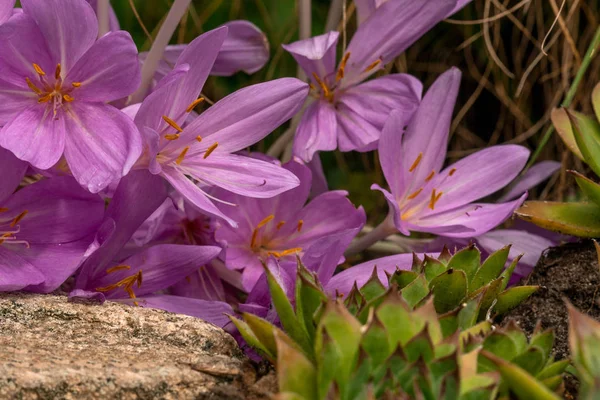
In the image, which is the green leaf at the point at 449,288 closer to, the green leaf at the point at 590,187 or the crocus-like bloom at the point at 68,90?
the green leaf at the point at 590,187

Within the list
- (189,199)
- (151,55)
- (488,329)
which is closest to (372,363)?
(488,329)

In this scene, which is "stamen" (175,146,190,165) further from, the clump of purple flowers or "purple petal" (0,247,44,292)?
"purple petal" (0,247,44,292)

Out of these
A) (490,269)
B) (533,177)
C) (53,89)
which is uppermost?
(53,89)

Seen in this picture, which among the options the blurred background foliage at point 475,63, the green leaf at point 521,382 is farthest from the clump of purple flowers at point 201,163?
the blurred background foliage at point 475,63

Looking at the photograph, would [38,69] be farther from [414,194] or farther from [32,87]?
[414,194]

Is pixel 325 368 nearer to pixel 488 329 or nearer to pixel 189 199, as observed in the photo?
pixel 488 329

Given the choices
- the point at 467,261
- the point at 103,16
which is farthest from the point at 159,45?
the point at 467,261
